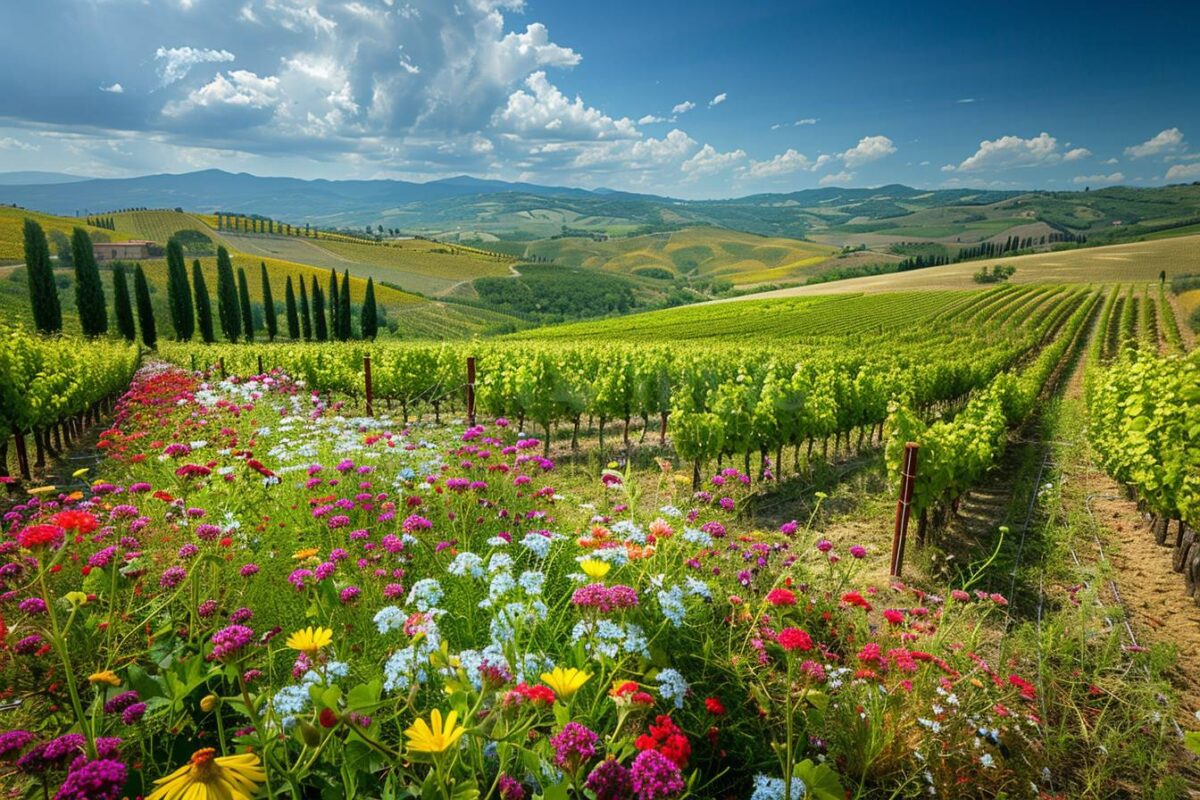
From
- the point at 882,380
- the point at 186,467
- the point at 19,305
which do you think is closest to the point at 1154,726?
the point at 186,467

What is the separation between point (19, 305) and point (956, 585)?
6903 cm

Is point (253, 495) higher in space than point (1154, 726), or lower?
higher

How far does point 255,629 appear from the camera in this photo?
3.23 m

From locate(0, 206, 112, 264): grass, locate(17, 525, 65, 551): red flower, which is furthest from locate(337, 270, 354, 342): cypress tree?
locate(17, 525, 65, 551): red flower

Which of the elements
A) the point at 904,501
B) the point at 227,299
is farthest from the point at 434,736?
the point at 227,299

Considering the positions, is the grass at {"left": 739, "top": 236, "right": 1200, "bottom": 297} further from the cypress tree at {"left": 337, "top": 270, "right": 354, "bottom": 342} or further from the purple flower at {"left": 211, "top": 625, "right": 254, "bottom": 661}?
the purple flower at {"left": 211, "top": 625, "right": 254, "bottom": 661}

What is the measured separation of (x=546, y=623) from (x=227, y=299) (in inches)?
2306

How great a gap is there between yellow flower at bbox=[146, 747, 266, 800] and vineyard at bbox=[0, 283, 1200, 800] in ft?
0.04

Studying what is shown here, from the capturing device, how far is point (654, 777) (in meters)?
1.56

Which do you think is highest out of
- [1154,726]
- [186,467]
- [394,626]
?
[186,467]

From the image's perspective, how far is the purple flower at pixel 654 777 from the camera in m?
1.53

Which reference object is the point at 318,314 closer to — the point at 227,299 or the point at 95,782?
the point at 227,299

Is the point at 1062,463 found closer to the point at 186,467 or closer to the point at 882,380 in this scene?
the point at 882,380

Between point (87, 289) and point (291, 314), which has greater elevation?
point (87, 289)
